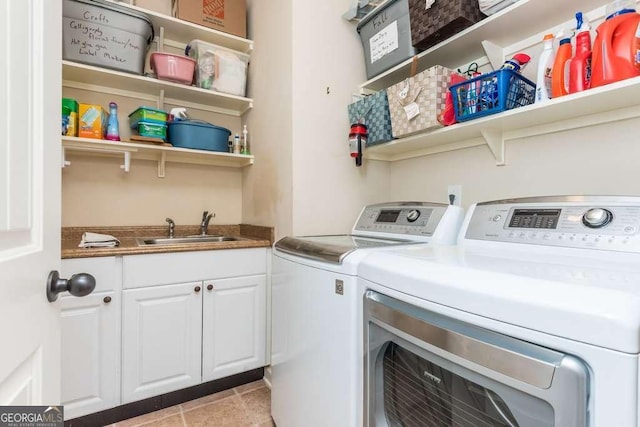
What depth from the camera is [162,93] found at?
2113 mm

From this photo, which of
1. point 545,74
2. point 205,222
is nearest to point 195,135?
point 205,222

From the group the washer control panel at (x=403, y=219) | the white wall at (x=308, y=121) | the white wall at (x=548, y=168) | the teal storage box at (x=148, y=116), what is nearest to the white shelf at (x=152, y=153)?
the teal storage box at (x=148, y=116)

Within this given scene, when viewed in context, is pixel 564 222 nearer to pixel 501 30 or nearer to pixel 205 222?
pixel 501 30

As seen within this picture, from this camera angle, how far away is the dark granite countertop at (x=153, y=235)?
1.55 m

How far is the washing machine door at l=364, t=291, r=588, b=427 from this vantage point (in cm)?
51

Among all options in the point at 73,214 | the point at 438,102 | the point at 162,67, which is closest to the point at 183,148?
the point at 162,67

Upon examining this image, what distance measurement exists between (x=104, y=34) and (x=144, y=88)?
35 cm

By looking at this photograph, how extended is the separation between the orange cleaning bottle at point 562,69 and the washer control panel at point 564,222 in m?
0.41

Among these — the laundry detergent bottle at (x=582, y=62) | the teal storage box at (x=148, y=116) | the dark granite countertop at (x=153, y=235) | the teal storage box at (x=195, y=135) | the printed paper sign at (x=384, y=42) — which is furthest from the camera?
the teal storage box at (x=195, y=135)

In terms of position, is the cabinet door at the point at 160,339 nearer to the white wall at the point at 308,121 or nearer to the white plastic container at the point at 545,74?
the white wall at the point at 308,121

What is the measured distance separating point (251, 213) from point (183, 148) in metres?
0.63

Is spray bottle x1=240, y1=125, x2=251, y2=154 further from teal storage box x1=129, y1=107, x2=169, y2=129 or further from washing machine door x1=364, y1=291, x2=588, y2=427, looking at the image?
washing machine door x1=364, y1=291, x2=588, y2=427

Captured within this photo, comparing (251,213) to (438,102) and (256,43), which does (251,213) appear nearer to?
(256,43)

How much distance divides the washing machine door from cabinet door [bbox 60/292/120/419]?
1.32 meters
